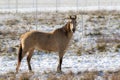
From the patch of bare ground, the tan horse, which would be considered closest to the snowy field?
the patch of bare ground

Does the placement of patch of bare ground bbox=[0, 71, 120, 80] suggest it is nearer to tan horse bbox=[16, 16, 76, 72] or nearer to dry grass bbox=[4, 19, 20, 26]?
tan horse bbox=[16, 16, 76, 72]

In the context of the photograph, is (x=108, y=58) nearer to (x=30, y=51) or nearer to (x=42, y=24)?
(x=30, y=51)

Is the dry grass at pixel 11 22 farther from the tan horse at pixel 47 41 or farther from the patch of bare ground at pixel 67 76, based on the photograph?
the patch of bare ground at pixel 67 76

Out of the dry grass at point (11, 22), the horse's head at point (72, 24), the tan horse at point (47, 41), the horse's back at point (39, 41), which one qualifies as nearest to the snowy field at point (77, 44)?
the dry grass at point (11, 22)

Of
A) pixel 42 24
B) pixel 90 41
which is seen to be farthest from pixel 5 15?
pixel 90 41

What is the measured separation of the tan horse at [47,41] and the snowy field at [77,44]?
2.24 feet

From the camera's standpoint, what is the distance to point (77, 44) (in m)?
20.7

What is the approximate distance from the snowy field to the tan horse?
0.68m

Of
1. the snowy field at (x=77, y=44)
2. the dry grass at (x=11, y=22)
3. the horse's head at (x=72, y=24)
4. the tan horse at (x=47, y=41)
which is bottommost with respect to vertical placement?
the snowy field at (x=77, y=44)

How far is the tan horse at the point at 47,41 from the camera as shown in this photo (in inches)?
561

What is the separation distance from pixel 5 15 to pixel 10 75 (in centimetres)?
1607

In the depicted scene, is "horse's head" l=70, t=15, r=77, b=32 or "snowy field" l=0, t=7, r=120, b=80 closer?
"horse's head" l=70, t=15, r=77, b=32

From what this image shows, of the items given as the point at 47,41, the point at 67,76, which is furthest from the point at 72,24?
the point at 67,76

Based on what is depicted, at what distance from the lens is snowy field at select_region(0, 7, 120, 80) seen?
15234 mm
